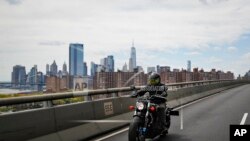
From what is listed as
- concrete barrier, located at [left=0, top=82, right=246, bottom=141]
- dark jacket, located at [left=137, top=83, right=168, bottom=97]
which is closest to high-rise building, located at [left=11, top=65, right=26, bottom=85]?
concrete barrier, located at [left=0, top=82, right=246, bottom=141]

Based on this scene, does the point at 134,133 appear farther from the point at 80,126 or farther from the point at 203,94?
the point at 203,94

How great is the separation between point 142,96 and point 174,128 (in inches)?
119

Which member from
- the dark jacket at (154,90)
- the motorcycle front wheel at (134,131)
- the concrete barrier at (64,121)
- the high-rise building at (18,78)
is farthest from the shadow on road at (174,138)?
the high-rise building at (18,78)

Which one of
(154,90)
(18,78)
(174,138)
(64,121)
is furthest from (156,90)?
(18,78)

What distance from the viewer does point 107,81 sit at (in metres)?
18.3

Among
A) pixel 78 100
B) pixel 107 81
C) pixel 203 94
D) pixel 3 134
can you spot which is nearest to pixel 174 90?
pixel 107 81

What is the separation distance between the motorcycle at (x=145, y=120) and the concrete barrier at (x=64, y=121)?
1860 mm

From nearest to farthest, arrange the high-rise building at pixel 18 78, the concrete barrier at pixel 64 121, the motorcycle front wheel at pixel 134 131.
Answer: the concrete barrier at pixel 64 121
the motorcycle front wheel at pixel 134 131
the high-rise building at pixel 18 78

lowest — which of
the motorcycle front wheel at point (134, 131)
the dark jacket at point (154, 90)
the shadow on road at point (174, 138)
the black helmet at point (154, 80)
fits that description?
the shadow on road at point (174, 138)

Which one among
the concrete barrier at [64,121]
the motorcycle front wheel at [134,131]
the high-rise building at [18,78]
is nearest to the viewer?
the concrete barrier at [64,121]

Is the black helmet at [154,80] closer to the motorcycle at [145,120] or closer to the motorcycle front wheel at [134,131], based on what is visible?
the motorcycle at [145,120]

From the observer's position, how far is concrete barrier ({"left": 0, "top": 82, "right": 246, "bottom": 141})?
7.96 metres

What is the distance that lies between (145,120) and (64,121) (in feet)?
6.90

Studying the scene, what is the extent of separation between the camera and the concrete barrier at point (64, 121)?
26.1 feet
